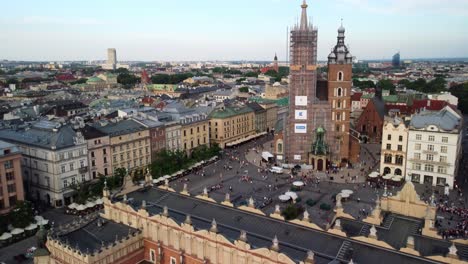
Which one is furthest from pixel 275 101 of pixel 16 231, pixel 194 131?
pixel 16 231

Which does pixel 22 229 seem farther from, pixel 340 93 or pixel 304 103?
pixel 340 93

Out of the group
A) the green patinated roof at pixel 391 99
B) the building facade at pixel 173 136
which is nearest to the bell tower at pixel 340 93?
the building facade at pixel 173 136

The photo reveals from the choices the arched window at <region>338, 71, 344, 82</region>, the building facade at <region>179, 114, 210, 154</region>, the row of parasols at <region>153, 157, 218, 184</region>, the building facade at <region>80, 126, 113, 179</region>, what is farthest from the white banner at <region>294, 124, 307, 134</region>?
the building facade at <region>80, 126, 113, 179</region>

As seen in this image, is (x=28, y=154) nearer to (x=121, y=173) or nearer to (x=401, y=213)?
(x=121, y=173)

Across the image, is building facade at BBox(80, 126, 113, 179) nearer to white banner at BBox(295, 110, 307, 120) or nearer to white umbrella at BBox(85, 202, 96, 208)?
white umbrella at BBox(85, 202, 96, 208)

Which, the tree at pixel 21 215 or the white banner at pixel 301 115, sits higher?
the white banner at pixel 301 115

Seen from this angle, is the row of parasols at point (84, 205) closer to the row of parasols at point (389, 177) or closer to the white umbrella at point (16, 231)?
the white umbrella at point (16, 231)

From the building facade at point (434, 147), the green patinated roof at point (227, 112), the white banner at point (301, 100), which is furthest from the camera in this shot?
the green patinated roof at point (227, 112)
